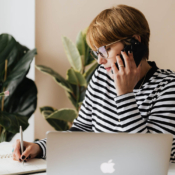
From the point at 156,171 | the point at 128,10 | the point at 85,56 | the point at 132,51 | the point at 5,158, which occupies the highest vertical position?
the point at 128,10

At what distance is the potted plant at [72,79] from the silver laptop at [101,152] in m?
1.26

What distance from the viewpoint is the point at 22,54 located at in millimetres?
2021

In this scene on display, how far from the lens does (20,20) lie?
220cm

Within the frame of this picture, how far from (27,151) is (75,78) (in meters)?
1.09

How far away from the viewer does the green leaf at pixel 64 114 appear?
199cm

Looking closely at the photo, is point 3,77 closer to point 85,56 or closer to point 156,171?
point 85,56

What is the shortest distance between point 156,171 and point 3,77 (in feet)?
5.02

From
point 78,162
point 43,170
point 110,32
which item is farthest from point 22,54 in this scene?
point 78,162

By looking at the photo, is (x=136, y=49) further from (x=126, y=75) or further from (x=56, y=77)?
(x=56, y=77)

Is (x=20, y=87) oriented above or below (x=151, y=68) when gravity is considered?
below

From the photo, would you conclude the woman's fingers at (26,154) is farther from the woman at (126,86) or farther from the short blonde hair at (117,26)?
the short blonde hair at (117,26)

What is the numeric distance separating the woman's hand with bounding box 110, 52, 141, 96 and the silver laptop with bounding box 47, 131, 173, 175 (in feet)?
1.12

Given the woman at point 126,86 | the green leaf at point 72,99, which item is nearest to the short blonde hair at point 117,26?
the woman at point 126,86

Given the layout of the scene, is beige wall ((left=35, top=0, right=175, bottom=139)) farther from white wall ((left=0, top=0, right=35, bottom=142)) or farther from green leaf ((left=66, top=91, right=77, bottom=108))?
green leaf ((left=66, top=91, right=77, bottom=108))
